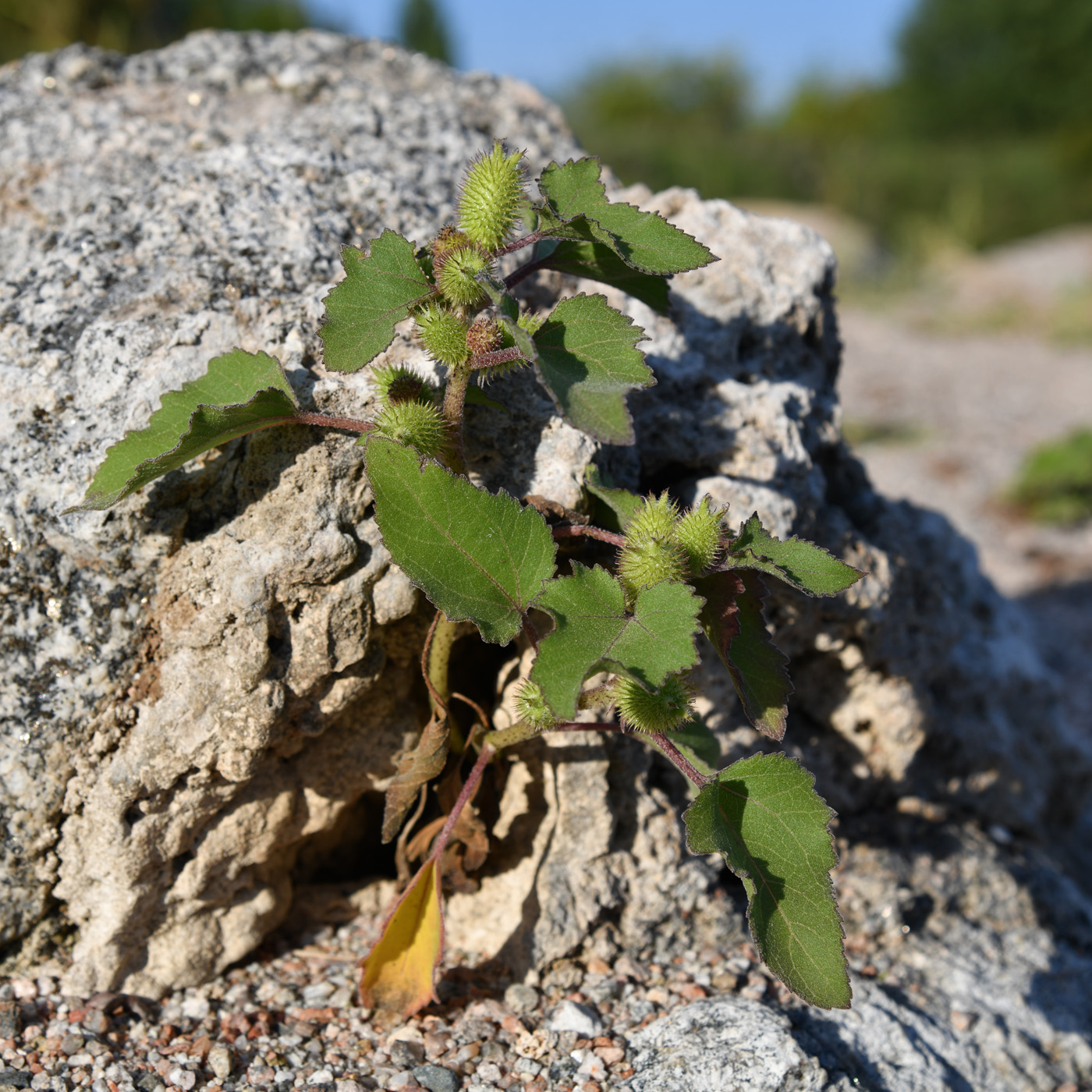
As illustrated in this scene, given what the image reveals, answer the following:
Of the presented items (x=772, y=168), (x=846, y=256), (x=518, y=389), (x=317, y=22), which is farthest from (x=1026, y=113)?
(x=518, y=389)

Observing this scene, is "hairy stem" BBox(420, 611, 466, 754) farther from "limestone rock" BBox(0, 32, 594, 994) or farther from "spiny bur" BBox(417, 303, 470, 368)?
"spiny bur" BBox(417, 303, 470, 368)

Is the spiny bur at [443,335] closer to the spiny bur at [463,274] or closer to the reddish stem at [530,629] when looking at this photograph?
the spiny bur at [463,274]

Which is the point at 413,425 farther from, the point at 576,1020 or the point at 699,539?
the point at 576,1020

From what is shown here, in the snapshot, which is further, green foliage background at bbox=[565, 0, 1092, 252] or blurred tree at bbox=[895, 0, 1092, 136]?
blurred tree at bbox=[895, 0, 1092, 136]

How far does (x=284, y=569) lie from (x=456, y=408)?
41cm

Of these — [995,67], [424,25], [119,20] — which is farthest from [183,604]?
[995,67]

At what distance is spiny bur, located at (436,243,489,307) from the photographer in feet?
4.86

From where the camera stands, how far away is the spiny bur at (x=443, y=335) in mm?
1500

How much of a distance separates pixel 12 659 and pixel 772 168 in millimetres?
27745

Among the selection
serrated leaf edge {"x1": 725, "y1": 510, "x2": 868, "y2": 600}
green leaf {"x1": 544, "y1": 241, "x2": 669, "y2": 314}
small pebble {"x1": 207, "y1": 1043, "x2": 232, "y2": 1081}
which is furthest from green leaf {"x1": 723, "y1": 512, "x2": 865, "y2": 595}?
small pebble {"x1": 207, "y1": 1043, "x2": 232, "y2": 1081}

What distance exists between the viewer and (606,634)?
1.30m

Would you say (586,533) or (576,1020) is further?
(576,1020)

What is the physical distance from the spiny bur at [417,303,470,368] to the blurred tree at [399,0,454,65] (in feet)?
96.4

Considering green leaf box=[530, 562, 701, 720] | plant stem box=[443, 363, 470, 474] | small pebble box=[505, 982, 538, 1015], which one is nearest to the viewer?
green leaf box=[530, 562, 701, 720]
